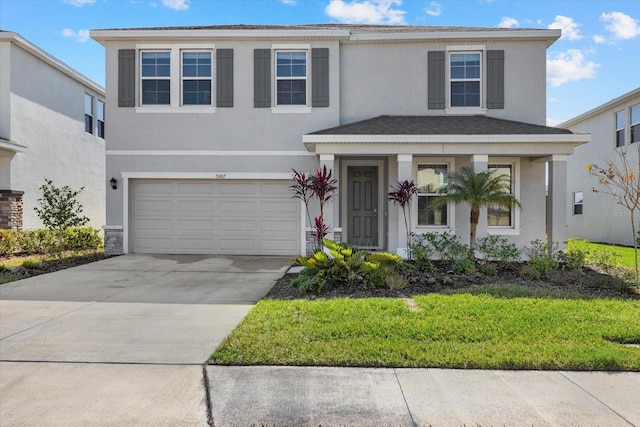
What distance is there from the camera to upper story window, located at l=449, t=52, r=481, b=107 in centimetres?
1170

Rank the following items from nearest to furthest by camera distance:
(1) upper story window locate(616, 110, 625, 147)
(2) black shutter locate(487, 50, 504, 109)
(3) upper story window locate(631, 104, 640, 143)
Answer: (2) black shutter locate(487, 50, 504, 109), (3) upper story window locate(631, 104, 640, 143), (1) upper story window locate(616, 110, 625, 147)

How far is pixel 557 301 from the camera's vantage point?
6363 millimetres

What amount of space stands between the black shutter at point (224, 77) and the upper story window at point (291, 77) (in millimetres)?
1348

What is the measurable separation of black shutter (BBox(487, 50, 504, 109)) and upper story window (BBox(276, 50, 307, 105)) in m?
5.22

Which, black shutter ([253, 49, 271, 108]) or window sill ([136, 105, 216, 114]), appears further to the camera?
window sill ([136, 105, 216, 114])

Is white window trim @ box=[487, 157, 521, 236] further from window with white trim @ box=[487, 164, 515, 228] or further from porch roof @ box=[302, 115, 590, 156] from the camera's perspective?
porch roof @ box=[302, 115, 590, 156]

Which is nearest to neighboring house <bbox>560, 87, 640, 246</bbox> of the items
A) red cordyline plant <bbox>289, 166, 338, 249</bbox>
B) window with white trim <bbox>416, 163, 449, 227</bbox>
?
window with white trim <bbox>416, 163, 449, 227</bbox>

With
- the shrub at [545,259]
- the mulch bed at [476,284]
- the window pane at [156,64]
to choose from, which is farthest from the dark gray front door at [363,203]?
the window pane at [156,64]

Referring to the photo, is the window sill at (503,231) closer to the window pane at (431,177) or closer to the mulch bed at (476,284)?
the window pane at (431,177)

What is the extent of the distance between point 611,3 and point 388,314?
36.3 feet

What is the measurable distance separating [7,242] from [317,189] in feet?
29.5

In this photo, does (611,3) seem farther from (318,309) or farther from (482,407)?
(482,407)

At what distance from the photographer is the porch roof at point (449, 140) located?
984cm

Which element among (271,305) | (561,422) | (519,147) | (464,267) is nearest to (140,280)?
(271,305)
